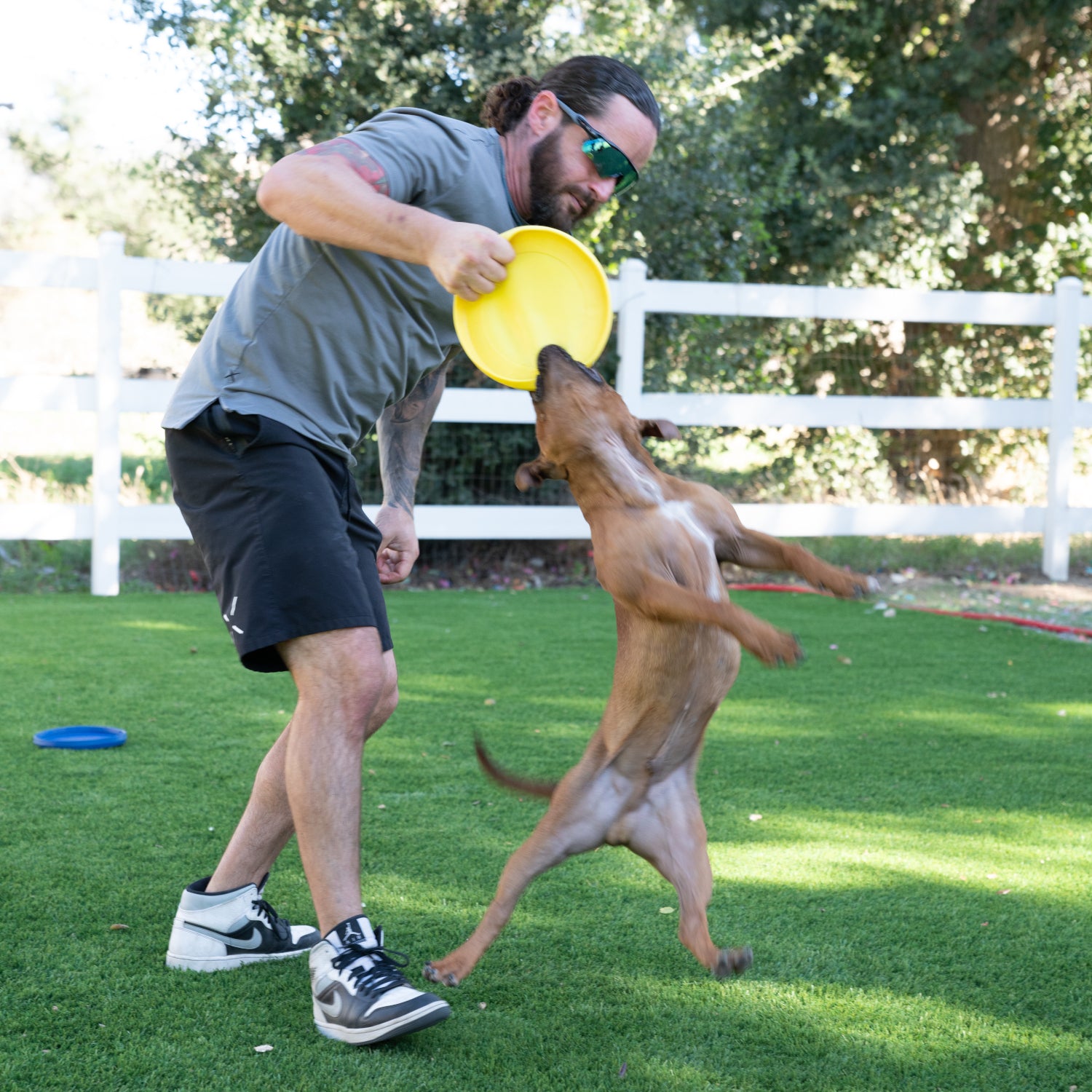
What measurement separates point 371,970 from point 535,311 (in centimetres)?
145

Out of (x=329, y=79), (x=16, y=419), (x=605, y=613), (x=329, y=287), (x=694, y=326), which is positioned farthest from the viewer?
(x=16, y=419)

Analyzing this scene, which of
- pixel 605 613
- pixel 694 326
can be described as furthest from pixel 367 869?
pixel 694 326

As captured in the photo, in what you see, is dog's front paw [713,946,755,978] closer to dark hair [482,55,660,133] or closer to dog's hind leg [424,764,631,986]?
dog's hind leg [424,764,631,986]

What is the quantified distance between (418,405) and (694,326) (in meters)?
6.85

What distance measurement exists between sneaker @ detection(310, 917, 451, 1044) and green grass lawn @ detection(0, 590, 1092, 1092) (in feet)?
0.19

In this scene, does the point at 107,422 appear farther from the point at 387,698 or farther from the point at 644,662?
the point at 644,662

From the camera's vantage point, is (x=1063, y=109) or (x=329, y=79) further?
(x=1063, y=109)

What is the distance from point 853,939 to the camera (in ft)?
8.64

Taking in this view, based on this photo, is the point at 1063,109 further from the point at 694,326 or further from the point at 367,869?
the point at 367,869

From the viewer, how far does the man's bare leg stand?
7.42 feet

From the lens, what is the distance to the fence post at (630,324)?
7.93 m

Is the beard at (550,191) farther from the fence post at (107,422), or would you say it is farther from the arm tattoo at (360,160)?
the fence post at (107,422)

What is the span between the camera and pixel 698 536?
2.52 meters

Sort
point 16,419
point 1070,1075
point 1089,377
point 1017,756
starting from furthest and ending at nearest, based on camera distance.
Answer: point 16,419 < point 1089,377 < point 1017,756 < point 1070,1075
